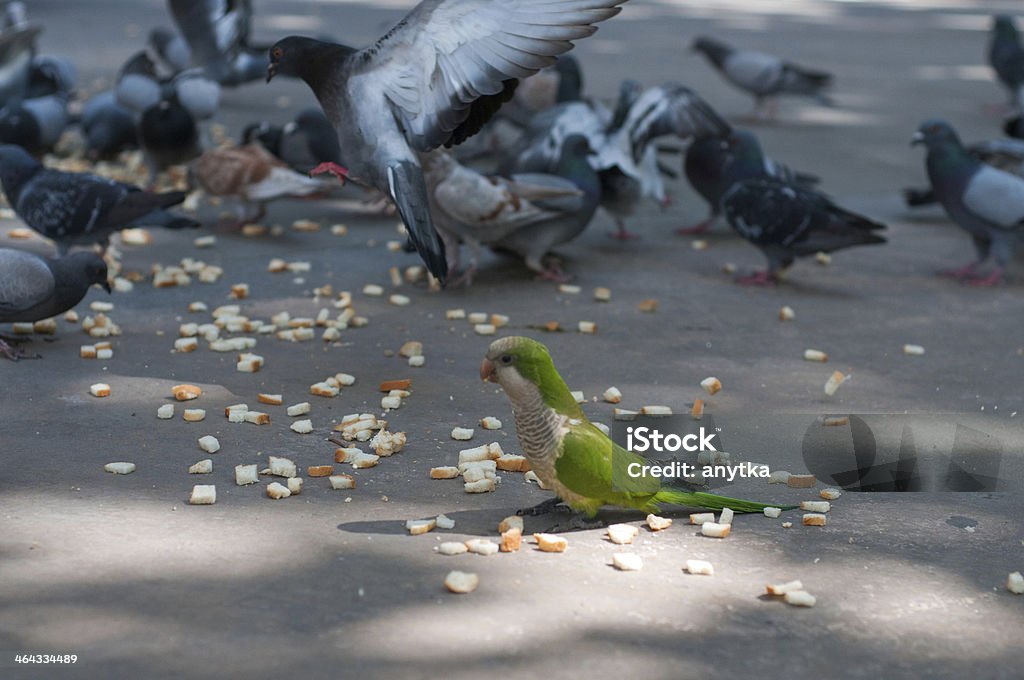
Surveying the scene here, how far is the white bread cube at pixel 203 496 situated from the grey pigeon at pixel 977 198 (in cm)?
420

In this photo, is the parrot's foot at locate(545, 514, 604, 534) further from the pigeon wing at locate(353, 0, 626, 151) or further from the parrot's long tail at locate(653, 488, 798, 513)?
the pigeon wing at locate(353, 0, 626, 151)

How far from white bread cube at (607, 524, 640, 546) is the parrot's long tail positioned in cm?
13

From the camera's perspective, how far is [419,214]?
4262 mm

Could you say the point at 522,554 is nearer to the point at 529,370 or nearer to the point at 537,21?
the point at 529,370

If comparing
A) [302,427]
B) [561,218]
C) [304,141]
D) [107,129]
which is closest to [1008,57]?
[561,218]

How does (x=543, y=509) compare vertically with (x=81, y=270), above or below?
below

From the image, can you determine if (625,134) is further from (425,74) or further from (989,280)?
(425,74)

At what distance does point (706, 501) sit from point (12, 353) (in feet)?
8.72

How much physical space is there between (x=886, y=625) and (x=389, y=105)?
7.92ft

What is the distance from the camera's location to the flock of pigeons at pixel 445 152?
13.2ft

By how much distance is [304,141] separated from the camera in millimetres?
7219

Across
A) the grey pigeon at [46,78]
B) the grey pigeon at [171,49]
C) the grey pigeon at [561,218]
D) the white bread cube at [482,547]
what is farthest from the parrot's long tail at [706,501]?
the grey pigeon at [171,49]

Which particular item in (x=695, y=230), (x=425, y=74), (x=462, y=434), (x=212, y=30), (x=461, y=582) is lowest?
(x=695, y=230)

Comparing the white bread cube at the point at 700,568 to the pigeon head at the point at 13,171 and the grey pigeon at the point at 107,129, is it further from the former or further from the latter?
the grey pigeon at the point at 107,129
